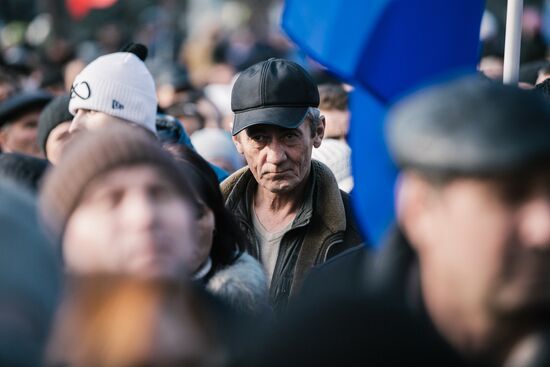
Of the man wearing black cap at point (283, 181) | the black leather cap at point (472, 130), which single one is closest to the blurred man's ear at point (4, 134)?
the man wearing black cap at point (283, 181)

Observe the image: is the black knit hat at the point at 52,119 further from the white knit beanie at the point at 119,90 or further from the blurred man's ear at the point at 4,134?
the blurred man's ear at the point at 4,134

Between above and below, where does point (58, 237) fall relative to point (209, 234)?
above

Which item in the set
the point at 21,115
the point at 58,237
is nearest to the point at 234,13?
the point at 21,115

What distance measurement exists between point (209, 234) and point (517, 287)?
1654mm

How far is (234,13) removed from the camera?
3719cm

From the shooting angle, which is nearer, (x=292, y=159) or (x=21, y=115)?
(x=292, y=159)

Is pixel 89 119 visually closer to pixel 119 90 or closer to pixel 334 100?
pixel 119 90

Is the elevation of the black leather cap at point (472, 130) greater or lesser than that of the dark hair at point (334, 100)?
greater

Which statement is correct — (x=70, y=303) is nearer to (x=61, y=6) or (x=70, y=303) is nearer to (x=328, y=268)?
(x=328, y=268)

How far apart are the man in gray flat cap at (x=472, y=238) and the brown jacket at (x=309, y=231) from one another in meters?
2.21

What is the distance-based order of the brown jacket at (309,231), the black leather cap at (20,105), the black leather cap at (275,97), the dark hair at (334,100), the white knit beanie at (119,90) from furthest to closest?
the black leather cap at (20,105)
the dark hair at (334,100)
the white knit beanie at (119,90)
the black leather cap at (275,97)
the brown jacket at (309,231)

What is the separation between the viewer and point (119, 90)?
496 centimetres

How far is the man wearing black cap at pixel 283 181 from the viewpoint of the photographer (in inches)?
180

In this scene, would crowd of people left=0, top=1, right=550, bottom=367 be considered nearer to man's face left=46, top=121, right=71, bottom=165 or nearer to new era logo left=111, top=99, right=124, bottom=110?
new era logo left=111, top=99, right=124, bottom=110
